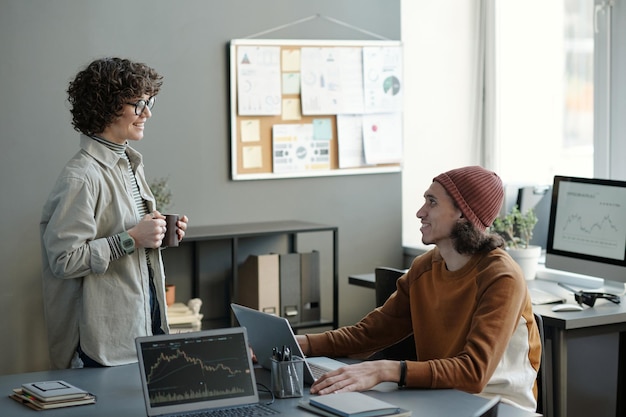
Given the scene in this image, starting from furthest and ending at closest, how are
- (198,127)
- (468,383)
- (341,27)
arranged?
(341,27) < (198,127) < (468,383)

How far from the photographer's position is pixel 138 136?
2756 mm

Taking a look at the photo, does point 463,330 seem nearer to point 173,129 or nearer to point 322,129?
point 173,129

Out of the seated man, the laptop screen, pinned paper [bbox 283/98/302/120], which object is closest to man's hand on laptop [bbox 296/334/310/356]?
the seated man

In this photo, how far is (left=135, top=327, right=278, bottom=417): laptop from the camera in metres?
1.95

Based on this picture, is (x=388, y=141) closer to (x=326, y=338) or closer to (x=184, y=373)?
(x=326, y=338)

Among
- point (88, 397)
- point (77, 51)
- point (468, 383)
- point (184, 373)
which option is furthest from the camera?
point (77, 51)

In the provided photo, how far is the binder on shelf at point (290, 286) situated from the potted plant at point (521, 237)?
3.44 ft

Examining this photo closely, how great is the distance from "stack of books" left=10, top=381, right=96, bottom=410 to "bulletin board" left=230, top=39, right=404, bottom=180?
2.52 meters

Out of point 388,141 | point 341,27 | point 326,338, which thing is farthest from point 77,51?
point 326,338

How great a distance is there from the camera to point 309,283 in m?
4.59

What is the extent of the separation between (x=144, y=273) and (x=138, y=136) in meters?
0.43

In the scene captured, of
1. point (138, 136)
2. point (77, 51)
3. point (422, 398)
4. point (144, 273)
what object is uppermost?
point (77, 51)

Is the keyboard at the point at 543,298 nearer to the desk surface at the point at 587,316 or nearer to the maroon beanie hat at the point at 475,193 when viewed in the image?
the desk surface at the point at 587,316

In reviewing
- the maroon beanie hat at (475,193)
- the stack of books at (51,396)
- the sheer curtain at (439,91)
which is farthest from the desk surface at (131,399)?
the sheer curtain at (439,91)
